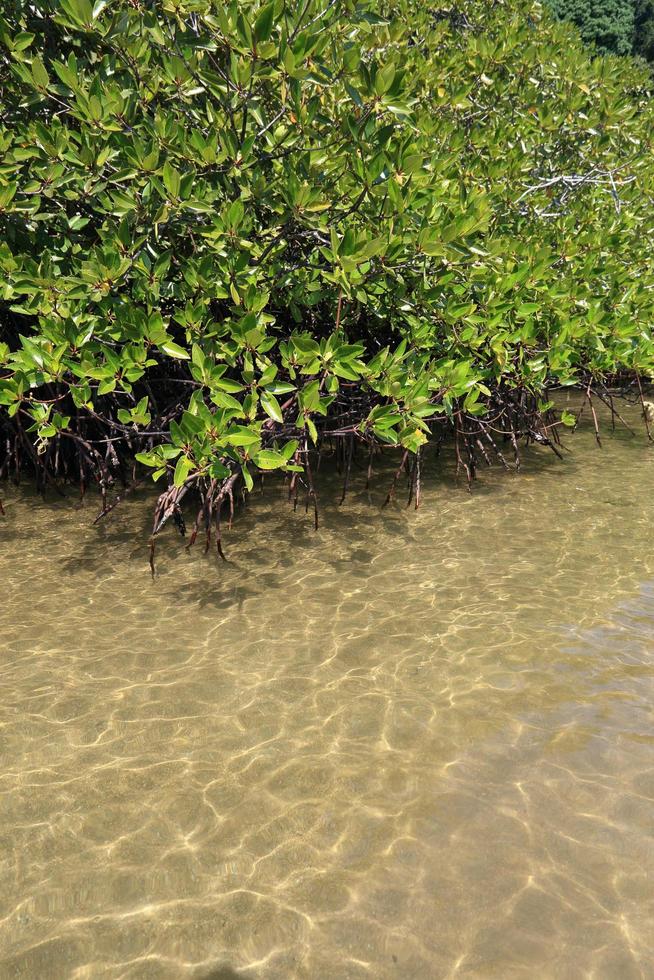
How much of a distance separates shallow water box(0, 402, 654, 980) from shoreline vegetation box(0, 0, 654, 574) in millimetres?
708

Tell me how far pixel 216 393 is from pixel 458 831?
2.33 meters

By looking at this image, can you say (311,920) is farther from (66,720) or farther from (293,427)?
(293,427)

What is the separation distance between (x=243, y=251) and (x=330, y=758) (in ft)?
8.85

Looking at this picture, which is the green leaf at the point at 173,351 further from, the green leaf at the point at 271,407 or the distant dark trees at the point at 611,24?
the distant dark trees at the point at 611,24

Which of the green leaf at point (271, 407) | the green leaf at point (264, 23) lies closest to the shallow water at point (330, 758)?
the green leaf at point (271, 407)

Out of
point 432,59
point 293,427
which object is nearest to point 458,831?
point 293,427

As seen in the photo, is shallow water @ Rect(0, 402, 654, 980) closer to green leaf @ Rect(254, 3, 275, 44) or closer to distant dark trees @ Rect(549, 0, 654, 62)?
green leaf @ Rect(254, 3, 275, 44)

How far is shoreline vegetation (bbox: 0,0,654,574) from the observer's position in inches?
140

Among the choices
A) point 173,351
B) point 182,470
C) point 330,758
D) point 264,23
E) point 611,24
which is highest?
point 611,24

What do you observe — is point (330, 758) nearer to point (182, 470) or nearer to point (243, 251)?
point (182, 470)

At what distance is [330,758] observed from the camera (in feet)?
8.48

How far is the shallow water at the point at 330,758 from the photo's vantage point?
192 centimetres

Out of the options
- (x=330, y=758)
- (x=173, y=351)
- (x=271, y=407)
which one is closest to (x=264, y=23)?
(x=173, y=351)

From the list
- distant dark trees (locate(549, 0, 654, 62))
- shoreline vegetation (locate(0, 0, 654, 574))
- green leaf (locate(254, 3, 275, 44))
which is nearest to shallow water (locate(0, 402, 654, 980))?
shoreline vegetation (locate(0, 0, 654, 574))
